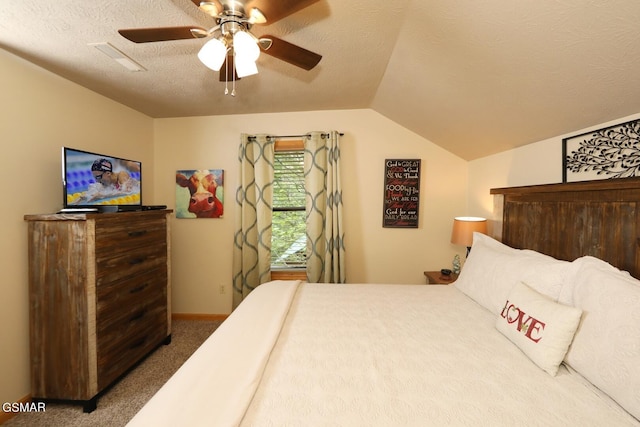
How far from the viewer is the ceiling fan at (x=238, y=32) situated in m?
0.97

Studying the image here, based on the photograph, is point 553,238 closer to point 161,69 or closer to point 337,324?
point 337,324

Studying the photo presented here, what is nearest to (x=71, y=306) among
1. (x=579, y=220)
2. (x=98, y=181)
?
(x=98, y=181)

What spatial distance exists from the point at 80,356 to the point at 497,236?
3323 millimetres

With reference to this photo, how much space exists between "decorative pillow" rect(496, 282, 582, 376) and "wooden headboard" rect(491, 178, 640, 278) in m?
0.47

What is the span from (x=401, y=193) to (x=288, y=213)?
1332 mm

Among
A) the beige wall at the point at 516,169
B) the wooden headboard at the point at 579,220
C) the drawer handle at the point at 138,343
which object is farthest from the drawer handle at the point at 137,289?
the beige wall at the point at 516,169

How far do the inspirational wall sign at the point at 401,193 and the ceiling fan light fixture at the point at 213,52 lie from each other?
1984 millimetres

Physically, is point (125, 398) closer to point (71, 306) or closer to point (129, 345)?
point (129, 345)

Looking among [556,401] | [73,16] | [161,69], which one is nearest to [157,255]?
[161,69]

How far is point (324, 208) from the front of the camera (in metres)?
2.70

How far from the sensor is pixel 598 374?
83 cm

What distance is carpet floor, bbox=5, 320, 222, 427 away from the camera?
5.09ft

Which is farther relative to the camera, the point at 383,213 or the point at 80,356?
the point at 383,213

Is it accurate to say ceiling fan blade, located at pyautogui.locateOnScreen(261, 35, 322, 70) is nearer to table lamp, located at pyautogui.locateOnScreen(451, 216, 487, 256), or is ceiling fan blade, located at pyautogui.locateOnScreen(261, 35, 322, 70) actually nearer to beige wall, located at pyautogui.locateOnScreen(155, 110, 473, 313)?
beige wall, located at pyautogui.locateOnScreen(155, 110, 473, 313)
